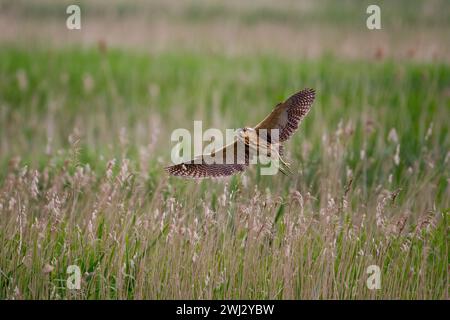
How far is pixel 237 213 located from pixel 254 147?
0.49 m

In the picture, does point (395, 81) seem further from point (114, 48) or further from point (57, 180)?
point (57, 180)

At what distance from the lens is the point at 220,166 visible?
5629mm

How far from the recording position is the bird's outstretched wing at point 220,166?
5.54 metres

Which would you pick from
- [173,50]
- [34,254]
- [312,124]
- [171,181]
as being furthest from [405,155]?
[173,50]

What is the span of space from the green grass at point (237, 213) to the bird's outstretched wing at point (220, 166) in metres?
0.14

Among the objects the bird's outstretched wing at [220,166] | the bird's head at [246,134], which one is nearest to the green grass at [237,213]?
the bird's outstretched wing at [220,166]

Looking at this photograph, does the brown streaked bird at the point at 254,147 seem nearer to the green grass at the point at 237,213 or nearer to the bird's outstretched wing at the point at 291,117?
the bird's outstretched wing at the point at 291,117

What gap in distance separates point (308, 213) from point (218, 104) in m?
4.99

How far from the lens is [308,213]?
630 centimetres

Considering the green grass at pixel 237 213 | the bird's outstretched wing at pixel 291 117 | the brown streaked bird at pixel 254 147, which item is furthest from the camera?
the bird's outstretched wing at pixel 291 117

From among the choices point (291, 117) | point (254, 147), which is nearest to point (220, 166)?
point (254, 147)

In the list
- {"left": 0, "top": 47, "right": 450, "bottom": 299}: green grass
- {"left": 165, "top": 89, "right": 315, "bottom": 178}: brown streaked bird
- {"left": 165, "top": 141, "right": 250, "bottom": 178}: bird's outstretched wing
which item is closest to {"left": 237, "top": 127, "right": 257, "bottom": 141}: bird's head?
{"left": 165, "top": 89, "right": 315, "bottom": 178}: brown streaked bird

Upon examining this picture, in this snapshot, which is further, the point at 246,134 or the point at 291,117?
the point at 291,117

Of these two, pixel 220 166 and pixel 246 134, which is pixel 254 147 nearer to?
pixel 246 134
